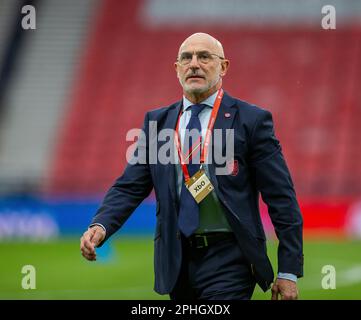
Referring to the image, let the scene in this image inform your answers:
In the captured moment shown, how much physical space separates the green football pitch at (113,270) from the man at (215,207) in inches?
196

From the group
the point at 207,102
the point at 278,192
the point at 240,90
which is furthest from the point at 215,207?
the point at 240,90

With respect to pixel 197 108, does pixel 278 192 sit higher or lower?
lower

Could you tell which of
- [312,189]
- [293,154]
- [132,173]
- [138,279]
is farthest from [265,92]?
[132,173]

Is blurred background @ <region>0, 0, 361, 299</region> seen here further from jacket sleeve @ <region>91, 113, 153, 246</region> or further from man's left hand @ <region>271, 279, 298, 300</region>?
man's left hand @ <region>271, 279, 298, 300</region>

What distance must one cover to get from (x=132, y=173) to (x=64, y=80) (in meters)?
18.9

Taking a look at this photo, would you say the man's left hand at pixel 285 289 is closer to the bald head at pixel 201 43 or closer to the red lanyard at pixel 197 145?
the red lanyard at pixel 197 145

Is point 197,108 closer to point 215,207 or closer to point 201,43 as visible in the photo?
point 201,43

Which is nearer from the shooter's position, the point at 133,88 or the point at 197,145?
the point at 197,145

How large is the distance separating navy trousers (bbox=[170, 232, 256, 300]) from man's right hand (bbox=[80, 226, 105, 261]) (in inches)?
17.2

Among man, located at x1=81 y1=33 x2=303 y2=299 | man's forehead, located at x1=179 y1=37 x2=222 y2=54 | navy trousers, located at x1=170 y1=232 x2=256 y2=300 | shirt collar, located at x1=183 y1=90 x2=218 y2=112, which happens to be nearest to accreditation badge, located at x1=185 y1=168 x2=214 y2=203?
man, located at x1=81 y1=33 x2=303 y2=299

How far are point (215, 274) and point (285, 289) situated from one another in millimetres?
363

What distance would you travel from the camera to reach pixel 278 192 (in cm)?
460
